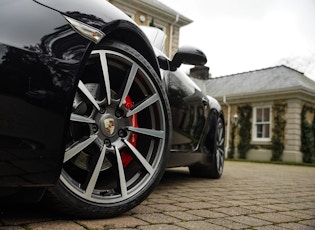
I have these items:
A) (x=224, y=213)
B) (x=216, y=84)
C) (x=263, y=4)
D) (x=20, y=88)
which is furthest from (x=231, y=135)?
(x=20, y=88)

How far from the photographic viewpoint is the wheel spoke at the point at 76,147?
142 cm

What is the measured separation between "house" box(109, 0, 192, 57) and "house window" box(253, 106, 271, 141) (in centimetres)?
567

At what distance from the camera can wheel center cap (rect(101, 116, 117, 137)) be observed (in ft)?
5.25

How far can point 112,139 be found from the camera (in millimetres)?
1653

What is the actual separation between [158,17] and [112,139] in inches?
660

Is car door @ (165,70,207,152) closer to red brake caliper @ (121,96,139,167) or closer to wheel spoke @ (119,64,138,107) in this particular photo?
red brake caliper @ (121,96,139,167)

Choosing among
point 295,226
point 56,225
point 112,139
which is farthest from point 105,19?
point 295,226

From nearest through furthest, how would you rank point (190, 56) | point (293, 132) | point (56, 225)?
point (56, 225) → point (190, 56) → point (293, 132)

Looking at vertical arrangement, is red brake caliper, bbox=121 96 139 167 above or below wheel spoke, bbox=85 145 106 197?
above

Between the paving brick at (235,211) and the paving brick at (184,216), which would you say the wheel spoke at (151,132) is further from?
the paving brick at (235,211)

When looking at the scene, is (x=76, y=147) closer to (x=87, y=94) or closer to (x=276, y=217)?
(x=87, y=94)

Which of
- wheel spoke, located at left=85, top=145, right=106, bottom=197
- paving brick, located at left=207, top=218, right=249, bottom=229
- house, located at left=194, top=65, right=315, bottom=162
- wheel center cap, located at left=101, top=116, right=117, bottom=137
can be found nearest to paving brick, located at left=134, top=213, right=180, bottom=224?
paving brick, located at left=207, top=218, right=249, bottom=229

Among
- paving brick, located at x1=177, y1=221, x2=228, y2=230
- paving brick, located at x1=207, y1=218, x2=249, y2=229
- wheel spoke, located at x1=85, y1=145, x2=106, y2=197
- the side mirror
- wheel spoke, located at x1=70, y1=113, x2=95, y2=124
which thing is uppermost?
the side mirror

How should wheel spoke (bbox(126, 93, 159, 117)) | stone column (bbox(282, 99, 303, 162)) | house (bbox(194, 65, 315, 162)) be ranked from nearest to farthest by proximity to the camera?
wheel spoke (bbox(126, 93, 159, 117))
stone column (bbox(282, 99, 303, 162))
house (bbox(194, 65, 315, 162))
